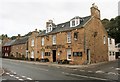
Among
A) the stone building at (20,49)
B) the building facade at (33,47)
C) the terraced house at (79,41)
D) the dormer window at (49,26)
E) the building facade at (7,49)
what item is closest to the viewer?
the terraced house at (79,41)

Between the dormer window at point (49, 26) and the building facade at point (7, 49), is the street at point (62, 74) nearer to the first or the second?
the dormer window at point (49, 26)

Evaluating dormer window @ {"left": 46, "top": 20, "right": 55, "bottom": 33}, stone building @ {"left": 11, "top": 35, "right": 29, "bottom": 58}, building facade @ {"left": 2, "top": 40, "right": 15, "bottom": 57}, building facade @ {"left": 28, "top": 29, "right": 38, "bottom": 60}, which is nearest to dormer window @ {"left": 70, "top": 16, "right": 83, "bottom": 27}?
dormer window @ {"left": 46, "top": 20, "right": 55, "bottom": 33}

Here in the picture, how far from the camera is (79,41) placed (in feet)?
113

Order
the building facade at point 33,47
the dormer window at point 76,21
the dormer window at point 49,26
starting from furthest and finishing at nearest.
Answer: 1. the building facade at point 33,47
2. the dormer window at point 49,26
3. the dormer window at point 76,21

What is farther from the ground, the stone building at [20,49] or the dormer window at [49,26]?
the dormer window at [49,26]

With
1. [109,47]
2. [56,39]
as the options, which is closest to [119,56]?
[109,47]

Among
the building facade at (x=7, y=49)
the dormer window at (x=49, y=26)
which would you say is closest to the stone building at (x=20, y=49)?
the building facade at (x=7, y=49)

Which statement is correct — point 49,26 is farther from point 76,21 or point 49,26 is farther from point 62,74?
point 62,74

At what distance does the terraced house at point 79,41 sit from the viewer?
112 ft

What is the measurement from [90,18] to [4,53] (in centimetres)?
4936

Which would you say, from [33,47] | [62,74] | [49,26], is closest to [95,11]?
[49,26]

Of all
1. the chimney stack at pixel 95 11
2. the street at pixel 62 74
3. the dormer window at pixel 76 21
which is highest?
the chimney stack at pixel 95 11

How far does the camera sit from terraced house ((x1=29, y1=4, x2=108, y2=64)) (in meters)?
34.1

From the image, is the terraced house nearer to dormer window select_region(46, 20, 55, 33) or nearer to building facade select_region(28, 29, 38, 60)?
dormer window select_region(46, 20, 55, 33)
